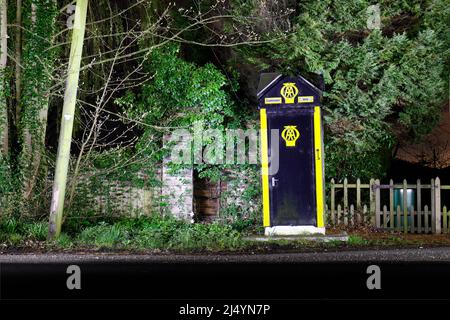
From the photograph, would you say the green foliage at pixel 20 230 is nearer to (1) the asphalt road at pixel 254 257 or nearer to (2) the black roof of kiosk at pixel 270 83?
(1) the asphalt road at pixel 254 257

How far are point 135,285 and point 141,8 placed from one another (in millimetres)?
10360

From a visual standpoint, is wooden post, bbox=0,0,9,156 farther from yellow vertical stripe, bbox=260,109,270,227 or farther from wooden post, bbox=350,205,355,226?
wooden post, bbox=350,205,355,226

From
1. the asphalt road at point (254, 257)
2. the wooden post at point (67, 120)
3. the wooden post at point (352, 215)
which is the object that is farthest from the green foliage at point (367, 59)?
the asphalt road at point (254, 257)

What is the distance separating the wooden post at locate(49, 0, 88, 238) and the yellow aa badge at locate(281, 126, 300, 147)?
14.5 ft

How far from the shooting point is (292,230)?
1344cm

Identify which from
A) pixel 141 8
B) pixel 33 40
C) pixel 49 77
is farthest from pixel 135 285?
pixel 141 8

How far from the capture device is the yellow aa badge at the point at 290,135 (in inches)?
526

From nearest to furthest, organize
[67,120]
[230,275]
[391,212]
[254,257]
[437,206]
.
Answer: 1. [230,275]
2. [254,257]
3. [67,120]
4. [437,206]
5. [391,212]

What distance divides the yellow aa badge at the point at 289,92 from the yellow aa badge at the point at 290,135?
585mm

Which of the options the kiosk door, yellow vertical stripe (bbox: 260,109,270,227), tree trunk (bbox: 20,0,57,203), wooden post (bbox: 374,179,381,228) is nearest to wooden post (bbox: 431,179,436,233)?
wooden post (bbox: 374,179,381,228)

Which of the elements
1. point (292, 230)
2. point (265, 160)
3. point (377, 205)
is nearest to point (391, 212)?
point (377, 205)

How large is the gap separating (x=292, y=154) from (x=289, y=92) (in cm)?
130

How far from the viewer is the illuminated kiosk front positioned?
1330cm

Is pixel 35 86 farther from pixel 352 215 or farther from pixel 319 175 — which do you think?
pixel 352 215
